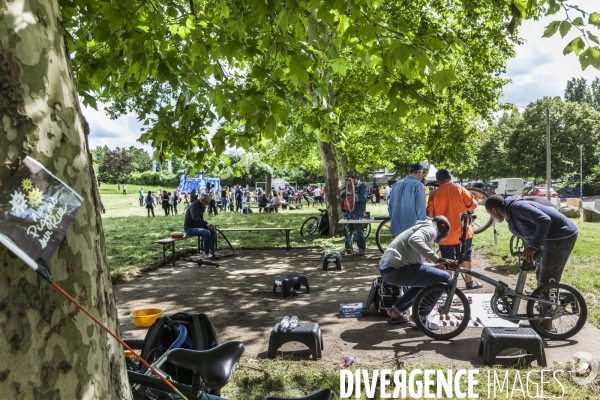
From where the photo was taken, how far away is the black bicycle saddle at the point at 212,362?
6.82 ft

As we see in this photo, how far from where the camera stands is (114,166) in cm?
7894

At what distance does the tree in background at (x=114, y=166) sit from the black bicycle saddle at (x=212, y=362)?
7948cm

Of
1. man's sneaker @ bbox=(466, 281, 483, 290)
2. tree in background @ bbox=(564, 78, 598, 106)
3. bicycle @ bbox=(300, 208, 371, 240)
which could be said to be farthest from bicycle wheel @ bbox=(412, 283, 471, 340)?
tree in background @ bbox=(564, 78, 598, 106)

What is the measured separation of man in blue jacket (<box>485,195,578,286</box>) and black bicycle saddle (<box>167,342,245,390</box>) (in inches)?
164

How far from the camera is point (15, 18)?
5.29ft

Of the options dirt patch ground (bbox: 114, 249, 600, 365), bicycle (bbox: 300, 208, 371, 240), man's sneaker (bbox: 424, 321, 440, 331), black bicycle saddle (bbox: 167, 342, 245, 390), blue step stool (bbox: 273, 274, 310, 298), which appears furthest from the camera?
bicycle (bbox: 300, 208, 371, 240)

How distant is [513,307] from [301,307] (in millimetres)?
3010

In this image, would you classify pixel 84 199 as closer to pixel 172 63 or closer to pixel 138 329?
pixel 172 63

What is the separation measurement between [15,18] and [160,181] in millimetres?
74533

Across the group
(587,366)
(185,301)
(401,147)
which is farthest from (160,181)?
(587,366)

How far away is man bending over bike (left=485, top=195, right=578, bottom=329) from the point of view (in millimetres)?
5221

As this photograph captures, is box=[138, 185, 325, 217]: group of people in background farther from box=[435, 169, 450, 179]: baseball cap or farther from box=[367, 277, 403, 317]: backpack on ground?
box=[367, 277, 403, 317]: backpack on ground

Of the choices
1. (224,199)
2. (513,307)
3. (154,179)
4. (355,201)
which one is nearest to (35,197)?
(513,307)

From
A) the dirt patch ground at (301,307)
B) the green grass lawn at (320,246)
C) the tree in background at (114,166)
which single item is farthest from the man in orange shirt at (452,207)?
the tree in background at (114,166)
